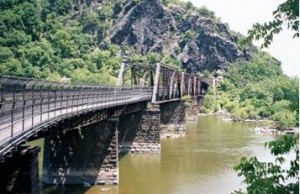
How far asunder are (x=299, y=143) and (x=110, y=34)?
157 meters

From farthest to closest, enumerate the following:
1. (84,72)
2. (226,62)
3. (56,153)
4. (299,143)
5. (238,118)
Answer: (226,62), (84,72), (238,118), (56,153), (299,143)

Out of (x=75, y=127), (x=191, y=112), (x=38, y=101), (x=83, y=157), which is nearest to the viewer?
(x=75, y=127)

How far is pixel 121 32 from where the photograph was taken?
16225 cm

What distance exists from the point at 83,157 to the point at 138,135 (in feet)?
53.2

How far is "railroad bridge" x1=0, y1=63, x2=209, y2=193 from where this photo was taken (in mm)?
18047

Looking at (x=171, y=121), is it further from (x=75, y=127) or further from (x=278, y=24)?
(x=278, y=24)

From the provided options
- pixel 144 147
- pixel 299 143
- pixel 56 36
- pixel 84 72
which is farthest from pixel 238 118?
pixel 299 143

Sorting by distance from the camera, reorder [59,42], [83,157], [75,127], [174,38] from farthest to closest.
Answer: [174,38] → [59,42] → [83,157] → [75,127]

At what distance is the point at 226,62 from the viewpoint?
16350 cm

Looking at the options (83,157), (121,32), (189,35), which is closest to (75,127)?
(83,157)

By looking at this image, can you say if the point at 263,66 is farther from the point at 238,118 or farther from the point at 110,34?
the point at 238,118

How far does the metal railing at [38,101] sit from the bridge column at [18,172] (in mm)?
1128

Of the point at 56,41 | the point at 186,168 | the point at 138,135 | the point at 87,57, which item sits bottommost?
the point at 186,168

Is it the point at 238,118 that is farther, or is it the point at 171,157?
the point at 238,118
